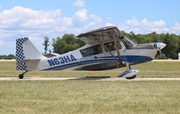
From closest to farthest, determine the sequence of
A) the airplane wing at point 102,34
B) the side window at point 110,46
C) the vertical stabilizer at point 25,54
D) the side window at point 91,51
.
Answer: the airplane wing at point 102,34 → the side window at point 110,46 → the side window at point 91,51 → the vertical stabilizer at point 25,54

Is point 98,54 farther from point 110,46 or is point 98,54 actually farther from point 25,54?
point 25,54

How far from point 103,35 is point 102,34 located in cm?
21

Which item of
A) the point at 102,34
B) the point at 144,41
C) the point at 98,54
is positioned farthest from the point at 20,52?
the point at 144,41

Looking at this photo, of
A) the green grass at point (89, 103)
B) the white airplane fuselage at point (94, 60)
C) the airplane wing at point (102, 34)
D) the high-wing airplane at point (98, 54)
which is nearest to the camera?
the green grass at point (89, 103)

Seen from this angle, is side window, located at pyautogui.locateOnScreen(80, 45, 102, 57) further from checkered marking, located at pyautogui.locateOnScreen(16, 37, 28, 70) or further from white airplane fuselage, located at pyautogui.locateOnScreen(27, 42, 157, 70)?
checkered marking, located at pyautogui.locateOnScreen(16, 37, 28, 70)

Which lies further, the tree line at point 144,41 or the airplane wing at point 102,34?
the tree line at point 144,41

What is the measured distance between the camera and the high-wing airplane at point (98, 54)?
23.0 meters

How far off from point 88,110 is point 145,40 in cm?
11141

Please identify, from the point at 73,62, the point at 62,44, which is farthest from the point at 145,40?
the point at 73,62

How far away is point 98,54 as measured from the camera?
2403cm

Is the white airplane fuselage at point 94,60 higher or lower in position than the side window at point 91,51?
lower

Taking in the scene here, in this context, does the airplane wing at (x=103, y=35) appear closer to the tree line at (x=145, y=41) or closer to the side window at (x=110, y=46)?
the side window at (x=110, y=46)

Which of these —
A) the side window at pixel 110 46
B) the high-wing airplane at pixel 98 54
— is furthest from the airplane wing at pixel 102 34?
the side window at pixel 110 46

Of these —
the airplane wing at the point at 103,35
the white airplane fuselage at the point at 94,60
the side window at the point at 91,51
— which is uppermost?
the airplane wing at the point at 103,35
